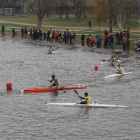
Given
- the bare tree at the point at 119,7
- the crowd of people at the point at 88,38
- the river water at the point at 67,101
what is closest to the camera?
the river water at the point at 67,101

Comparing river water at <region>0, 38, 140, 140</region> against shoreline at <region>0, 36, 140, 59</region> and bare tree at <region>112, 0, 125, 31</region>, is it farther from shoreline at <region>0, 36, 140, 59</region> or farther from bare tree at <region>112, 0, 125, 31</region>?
bare tree at <region>112, 0, 125, 31</region>

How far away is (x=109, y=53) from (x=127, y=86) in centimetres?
1694

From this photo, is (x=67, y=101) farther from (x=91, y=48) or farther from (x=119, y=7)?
(x=119, y=7)

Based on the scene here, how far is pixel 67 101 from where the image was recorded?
80.6ft

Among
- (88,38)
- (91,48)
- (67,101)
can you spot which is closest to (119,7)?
(88,38)

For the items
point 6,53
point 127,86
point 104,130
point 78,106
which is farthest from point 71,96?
point 6,53

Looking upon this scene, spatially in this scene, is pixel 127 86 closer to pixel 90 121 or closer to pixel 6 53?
pixel 90 121

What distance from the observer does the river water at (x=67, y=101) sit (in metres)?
19.0

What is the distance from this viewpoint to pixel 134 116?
70.0ft

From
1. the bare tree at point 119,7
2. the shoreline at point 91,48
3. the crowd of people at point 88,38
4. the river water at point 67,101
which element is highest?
the bare tree at point 119,7

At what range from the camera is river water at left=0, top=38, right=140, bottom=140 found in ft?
62.3

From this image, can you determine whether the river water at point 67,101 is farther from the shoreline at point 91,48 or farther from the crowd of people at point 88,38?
the crowd of people at point 88,38

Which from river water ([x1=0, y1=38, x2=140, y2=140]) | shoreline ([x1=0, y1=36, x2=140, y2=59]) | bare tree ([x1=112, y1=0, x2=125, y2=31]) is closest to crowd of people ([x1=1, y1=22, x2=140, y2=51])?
shoreline ([x1=0, y1=36, x2=140, y2=59])

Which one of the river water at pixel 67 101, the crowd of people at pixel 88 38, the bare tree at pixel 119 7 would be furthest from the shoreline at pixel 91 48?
the bare tree at pixel 119 7
